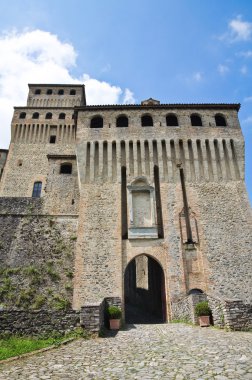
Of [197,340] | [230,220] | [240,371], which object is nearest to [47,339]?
[197,340]

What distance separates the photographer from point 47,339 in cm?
899

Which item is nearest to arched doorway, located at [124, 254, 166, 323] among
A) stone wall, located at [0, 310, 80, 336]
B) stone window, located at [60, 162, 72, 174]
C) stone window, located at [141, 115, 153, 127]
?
stone wall, located at [0, 310, 80, 336]

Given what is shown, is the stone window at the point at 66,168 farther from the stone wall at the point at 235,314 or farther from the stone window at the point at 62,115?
the stone wall at the point at 235,314

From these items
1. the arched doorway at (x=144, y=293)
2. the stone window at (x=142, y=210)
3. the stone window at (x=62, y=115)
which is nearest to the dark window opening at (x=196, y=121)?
the stone window at (x=142, y=210)

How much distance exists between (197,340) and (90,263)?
8.42 meters

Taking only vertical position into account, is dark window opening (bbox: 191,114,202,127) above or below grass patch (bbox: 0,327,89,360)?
above

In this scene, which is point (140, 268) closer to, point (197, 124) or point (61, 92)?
point (197, 124)

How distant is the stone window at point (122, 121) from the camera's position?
68.5 feet

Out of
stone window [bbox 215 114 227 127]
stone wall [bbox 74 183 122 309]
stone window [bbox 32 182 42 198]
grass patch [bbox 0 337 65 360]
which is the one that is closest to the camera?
grass patch [bbox 0 337 65 360]

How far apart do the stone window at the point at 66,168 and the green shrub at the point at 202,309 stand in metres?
13.6

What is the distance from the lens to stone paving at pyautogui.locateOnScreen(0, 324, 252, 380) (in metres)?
4.94

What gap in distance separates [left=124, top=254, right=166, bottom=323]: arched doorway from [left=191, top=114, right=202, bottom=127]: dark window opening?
382 inches

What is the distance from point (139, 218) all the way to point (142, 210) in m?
0.57

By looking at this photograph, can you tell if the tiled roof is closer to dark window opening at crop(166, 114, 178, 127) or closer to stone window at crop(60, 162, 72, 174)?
dark window opening at crop(166, 114, 178, 127)
